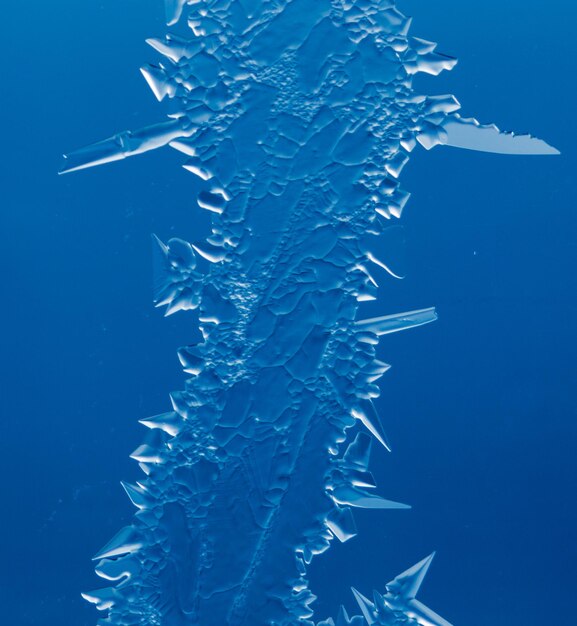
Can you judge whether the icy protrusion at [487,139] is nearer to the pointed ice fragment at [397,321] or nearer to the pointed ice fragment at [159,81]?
the pointed ice fragment at [397,321]

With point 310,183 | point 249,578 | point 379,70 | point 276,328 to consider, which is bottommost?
point 249,578

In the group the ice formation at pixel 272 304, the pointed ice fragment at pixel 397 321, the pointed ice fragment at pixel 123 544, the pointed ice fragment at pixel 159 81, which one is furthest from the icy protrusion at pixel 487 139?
the pointed ice fragment at pixel 123 544

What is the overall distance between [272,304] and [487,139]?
0.96ft

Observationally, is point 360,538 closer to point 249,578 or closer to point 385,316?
point 249,578

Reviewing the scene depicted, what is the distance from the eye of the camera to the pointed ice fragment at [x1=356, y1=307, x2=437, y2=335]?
2.53 feet

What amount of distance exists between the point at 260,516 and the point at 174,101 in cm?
43

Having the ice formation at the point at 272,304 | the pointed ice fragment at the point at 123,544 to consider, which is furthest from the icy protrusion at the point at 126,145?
the pointed ice fragment at the point at 123,544

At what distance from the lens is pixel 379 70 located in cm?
77

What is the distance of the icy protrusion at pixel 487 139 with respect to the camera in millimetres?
793

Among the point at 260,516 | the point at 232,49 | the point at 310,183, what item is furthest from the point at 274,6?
the point at 260,516

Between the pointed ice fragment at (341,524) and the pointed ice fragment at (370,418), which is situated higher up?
the pointed ice fragment at (370,418)

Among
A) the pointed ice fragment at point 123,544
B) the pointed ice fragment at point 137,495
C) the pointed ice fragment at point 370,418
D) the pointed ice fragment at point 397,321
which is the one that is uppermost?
the pointed ice fragment at point 397,321

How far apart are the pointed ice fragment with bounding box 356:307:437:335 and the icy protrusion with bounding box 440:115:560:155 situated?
0.59ft

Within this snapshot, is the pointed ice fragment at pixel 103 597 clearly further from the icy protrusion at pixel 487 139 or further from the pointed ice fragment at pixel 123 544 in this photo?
the icy protrusion at pixel 487 139
